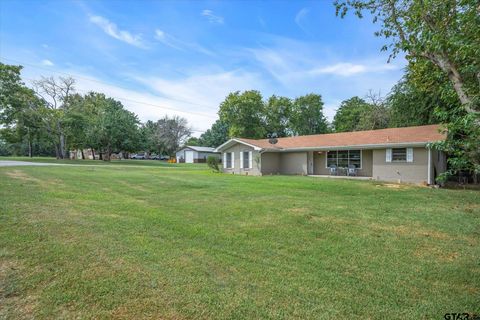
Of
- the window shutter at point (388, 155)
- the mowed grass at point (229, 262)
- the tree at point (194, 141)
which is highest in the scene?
the tree at point (194, 141)

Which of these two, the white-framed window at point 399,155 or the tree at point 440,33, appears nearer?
the tree at point 440,33

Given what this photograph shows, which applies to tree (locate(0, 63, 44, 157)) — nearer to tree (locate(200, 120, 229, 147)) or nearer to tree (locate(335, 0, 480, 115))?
tree (locate(200, 120, 229, 147))

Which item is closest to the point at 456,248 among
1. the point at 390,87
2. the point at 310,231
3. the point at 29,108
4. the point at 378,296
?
the point at 310,231

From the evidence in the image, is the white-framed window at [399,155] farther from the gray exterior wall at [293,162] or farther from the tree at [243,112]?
the tree at [243,112]

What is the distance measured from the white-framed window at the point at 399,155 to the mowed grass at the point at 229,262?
340 inches

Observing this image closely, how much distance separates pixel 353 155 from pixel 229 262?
16.8 meters

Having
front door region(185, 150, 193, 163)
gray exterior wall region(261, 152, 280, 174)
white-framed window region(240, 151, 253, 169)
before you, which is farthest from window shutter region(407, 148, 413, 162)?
front door region(185, 150, 193, 163)

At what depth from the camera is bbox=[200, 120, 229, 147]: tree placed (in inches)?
2267

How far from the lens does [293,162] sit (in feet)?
69.9

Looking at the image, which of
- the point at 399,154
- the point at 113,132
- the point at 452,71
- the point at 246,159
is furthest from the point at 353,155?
the point at 113,132

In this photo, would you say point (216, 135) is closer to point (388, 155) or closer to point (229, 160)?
point (229, 160)

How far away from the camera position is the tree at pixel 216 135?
57.6 m

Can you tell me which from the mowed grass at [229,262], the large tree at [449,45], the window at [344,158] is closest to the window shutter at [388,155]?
the window at [344,158]

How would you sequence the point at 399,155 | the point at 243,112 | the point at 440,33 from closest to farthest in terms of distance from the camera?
1. the point at 440,33
2. the point at 399,155
3. the point at 243,112
